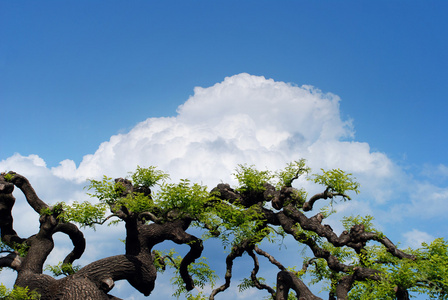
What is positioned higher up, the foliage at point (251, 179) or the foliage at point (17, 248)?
the foliage at point (251, 179)

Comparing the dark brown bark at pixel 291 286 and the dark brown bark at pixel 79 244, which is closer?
the dark brown bark at pixel 79 244

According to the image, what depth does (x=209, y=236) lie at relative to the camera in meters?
15.3

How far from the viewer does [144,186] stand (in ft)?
53.2

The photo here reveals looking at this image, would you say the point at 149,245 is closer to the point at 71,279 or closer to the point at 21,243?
the point at 71,279

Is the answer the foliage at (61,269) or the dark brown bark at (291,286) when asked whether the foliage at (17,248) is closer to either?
the foliage at (61,269)

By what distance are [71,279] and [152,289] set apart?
10.2ft

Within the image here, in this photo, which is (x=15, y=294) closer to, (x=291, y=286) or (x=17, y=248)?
(x=17, y=248)

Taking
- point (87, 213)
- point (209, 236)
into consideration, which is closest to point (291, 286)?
point (209, 236)

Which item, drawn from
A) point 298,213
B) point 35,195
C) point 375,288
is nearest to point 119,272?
point 35,195

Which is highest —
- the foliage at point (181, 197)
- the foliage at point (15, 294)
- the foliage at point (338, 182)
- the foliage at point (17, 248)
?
the foliage at point (338, 182)

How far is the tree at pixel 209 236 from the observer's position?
12.7m

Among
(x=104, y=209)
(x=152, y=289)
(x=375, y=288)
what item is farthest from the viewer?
(x=152, y=289)

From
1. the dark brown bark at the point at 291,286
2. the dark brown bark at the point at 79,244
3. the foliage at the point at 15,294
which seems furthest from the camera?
the dark brown bark at the point at 291,286

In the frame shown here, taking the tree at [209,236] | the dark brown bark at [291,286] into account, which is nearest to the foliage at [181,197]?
the tree at [209,236]
